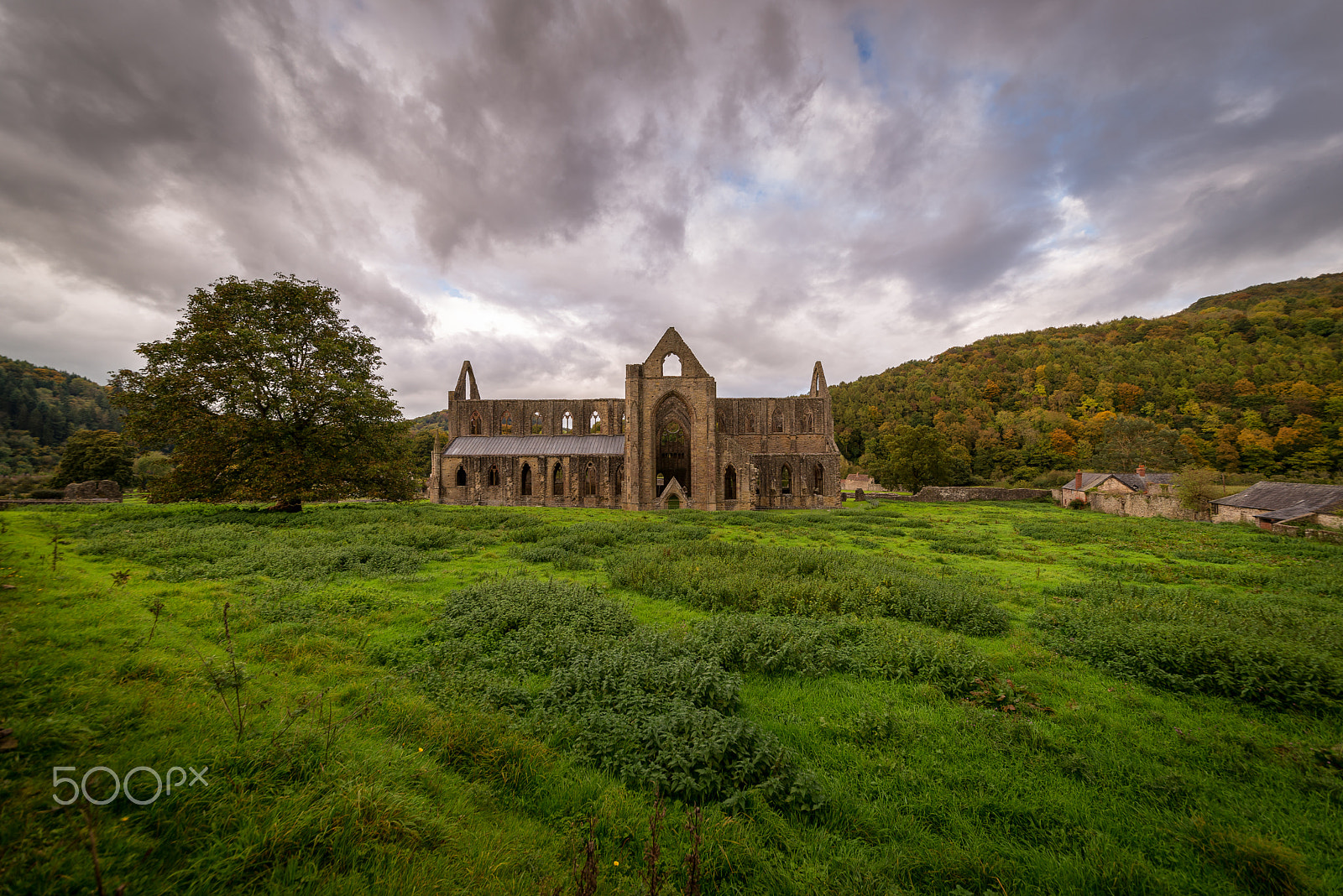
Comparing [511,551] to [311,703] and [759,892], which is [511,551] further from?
[759,892]

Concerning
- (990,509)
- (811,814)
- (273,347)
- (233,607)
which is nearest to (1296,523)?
(990,509)

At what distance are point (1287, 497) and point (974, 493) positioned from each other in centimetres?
2191

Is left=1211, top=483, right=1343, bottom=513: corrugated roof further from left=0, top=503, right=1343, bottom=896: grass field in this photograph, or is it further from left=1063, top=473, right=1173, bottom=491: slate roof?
left=0, top=503, right=1343, bottom=896: grass field

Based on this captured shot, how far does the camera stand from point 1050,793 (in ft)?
13.3

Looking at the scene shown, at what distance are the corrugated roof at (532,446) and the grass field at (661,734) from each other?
96.3ft

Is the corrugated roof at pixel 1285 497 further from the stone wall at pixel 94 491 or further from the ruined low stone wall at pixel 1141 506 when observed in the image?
the stone wall at pixel 94 491

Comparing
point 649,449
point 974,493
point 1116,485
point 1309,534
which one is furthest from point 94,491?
point 1116,485

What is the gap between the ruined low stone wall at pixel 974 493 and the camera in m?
45.3

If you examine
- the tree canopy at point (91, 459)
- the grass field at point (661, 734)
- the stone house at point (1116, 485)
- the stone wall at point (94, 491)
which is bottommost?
the grass field at point (661, 734)

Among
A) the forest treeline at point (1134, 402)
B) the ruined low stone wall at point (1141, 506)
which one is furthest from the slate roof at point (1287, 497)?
the forest treeline at point (1134, 402)

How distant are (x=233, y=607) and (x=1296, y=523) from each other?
128ft

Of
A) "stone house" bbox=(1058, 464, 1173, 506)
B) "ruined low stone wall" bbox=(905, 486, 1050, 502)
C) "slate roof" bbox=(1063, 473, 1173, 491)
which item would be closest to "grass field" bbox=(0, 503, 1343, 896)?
"stone house" bbox=(1058, 464, 1173, 506)

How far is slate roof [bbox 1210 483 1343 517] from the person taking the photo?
21.2 metres

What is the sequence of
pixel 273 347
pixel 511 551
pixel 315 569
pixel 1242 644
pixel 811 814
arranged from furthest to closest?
pixel 273 347
pixel 511 551
pixel 315 569
pixel 1242 644
pixel 811 814
